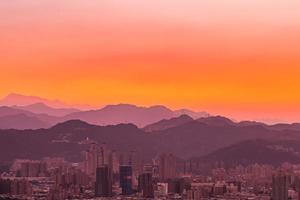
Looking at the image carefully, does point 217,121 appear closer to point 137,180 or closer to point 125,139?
point 125,139

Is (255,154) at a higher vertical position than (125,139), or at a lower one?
lower

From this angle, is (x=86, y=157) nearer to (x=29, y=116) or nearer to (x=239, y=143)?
(x=239, y=143)

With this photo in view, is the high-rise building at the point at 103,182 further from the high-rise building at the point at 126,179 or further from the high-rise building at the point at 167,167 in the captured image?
the high-rise building at the point at 167,167

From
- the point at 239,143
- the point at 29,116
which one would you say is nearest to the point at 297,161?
the point at 239,143

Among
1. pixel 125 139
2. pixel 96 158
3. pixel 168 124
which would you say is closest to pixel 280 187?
pixel 96 158

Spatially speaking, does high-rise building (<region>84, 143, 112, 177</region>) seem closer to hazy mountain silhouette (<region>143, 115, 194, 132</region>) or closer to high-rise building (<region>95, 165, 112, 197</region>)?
high-rise building (<region>95, 165, 112, 197</region>)

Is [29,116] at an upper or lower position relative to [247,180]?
upper

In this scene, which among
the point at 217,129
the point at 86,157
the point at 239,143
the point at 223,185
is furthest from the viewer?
the point at 217,129

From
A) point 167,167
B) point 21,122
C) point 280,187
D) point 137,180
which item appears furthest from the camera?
point 21,122
